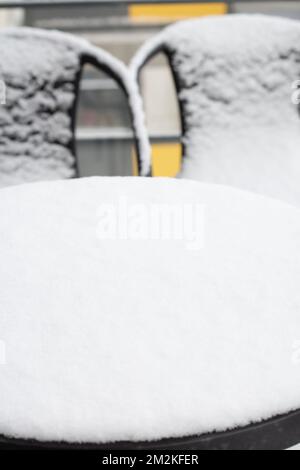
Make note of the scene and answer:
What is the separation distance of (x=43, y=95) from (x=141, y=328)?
106 centimetres

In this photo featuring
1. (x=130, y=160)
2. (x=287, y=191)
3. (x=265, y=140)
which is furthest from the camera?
(x=130, y=160)

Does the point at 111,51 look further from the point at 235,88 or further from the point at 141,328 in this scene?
the point at 141,328

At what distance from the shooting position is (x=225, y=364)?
12.6 inches

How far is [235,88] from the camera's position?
1374 mm

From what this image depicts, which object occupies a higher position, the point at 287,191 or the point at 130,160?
the point at 130,160

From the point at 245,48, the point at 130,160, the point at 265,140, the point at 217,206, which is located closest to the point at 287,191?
the point at 265,140

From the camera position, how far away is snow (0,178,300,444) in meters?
0.29

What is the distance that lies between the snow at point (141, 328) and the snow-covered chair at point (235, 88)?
0.85 meters

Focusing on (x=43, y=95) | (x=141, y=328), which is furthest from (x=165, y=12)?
(x=141, y=328)

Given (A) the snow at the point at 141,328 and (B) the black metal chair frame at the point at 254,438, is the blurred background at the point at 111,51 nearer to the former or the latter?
(A) the snow at the point at 141,328

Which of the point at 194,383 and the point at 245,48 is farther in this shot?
the point at 245,48
